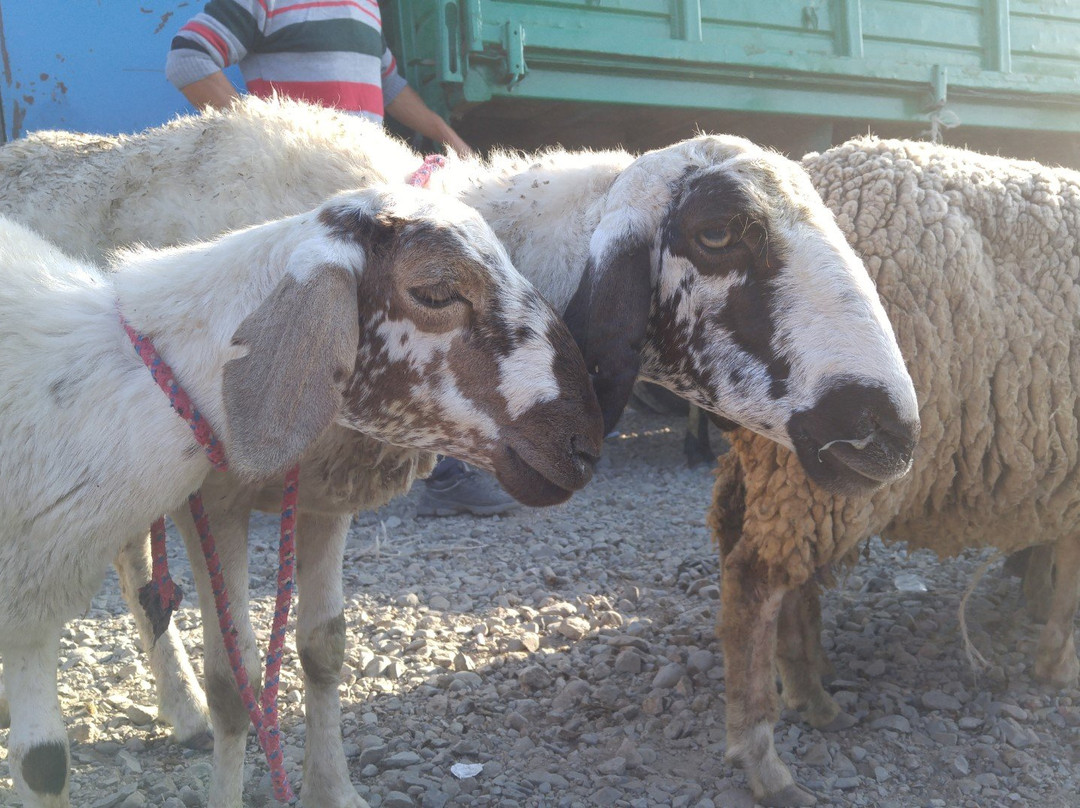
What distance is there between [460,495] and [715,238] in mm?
3541

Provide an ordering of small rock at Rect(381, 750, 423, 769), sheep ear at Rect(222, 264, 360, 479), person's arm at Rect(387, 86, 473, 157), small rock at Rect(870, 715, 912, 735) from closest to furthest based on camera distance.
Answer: sheep ear at Rect(222, 264, 360, 479) < small rock at Rect(381, 750, 423, 769) < small rock at Rect(870, 715, 912, 735) < person's arm at Rect(387, 86, 473, 157)

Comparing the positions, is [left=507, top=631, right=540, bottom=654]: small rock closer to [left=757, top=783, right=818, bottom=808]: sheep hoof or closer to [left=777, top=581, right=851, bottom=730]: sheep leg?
[left=777, top=581, right=851, bottom=730]: sheep leg

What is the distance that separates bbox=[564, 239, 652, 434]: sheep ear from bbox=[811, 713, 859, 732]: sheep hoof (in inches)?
59.4

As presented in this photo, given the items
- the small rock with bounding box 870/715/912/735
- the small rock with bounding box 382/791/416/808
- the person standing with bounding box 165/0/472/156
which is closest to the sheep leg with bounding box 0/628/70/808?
the small rock with bounding box 382/791/416/808

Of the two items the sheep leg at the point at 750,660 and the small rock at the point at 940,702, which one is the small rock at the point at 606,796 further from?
the small rock at the point at 940,702

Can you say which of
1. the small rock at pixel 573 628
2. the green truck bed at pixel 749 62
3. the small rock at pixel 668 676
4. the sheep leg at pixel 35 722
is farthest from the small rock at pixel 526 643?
the green truck bed at pixel 749 62

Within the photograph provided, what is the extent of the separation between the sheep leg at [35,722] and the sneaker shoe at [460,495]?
11.3 ft

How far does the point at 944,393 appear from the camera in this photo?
2756mm

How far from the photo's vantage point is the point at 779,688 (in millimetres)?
3369

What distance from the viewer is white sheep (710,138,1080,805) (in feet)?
8.97

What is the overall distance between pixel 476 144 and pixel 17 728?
479 centimetres

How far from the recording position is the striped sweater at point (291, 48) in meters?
3.27

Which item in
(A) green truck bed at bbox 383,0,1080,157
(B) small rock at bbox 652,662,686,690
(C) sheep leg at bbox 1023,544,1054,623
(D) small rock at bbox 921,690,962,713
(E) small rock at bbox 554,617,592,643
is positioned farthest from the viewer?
(A) green truck bed at bbox 383,0,1080,157

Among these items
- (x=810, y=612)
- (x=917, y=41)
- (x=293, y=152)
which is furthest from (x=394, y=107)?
(x=917, y=41)
